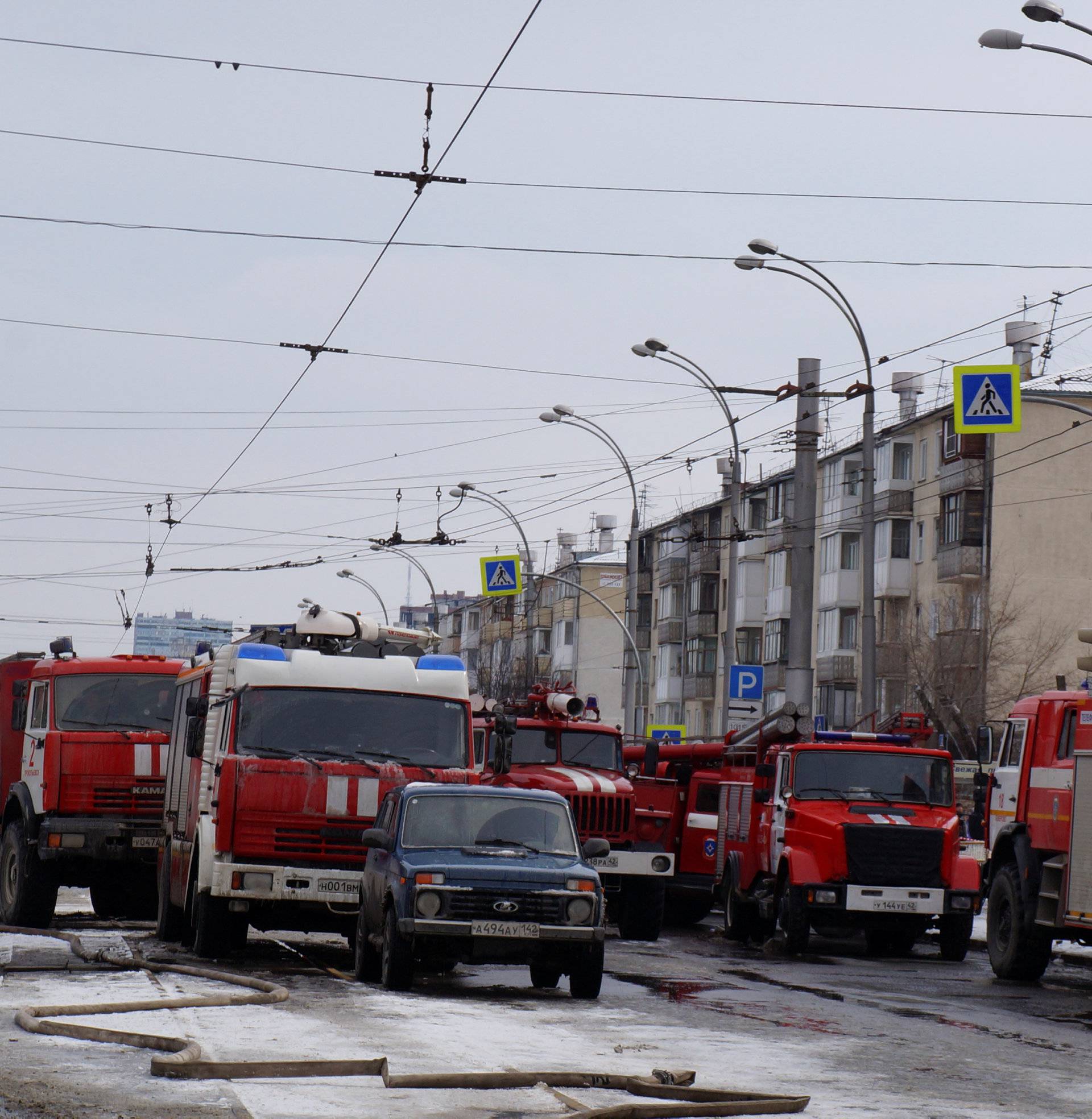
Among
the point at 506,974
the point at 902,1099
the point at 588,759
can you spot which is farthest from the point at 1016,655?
the point at 902,1099

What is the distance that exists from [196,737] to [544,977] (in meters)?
4.09

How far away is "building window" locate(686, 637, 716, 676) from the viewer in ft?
262

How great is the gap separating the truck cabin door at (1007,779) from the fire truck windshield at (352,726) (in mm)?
5332

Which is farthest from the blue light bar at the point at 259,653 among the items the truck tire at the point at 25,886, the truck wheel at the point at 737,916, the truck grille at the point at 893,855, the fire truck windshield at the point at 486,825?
the truck wheel at the point at 737,916

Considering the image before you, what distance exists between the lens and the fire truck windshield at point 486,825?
14.8 m

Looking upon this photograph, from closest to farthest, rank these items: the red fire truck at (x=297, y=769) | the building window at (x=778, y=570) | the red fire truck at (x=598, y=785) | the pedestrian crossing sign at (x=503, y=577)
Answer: the red fire truck at (x=297, y=769)
the red fire truck at (x=598, y=785)
the pedestrian crossing sign at (x=503, y=577)
the building window at (x=778, y=570)

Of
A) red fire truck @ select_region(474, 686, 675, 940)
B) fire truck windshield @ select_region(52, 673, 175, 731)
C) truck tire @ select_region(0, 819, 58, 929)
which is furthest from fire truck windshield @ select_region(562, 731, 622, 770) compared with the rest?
truck tire @ select_region(0, 819, 58, 929)

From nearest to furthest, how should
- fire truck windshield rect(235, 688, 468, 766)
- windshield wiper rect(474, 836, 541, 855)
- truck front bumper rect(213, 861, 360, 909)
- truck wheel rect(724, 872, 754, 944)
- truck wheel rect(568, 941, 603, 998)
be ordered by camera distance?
truck wheel rect(568, 941, 603, 998), windshield wiper rect(474, 836, 541, 855), truck front bumper rect(213, 861, 360, 909), fire truck windshield rect(235, 688, 468, 766), truck wheel rect(724, 872, 754, 944)

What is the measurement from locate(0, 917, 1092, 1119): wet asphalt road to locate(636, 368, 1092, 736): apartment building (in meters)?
→ 31.8

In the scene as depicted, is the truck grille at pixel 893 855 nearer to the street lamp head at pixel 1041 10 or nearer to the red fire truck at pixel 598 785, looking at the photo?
the red fire truck at pixel 598 785

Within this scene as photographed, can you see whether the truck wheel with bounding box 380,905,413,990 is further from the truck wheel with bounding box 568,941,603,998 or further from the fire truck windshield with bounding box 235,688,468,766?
the fire truck windshield with bounding box 235,688,468,766

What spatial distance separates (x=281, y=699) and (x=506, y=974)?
2.94 meters

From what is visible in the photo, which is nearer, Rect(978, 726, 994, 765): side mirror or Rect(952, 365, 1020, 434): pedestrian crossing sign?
Rect(978, 726, 994, 765): side mirror

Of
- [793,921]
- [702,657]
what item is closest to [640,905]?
[793,921]
